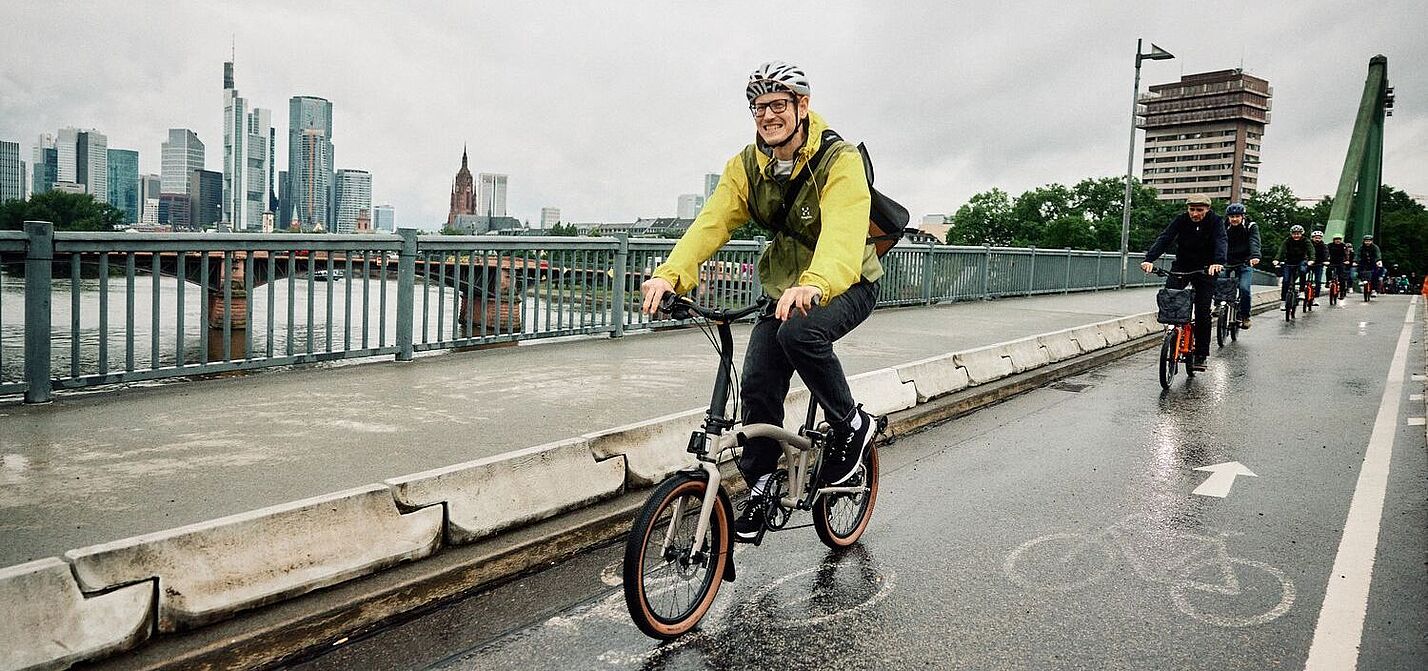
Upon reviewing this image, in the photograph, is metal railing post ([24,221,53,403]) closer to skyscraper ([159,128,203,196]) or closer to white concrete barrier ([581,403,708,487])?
white concrete barrier ([581,403,708,487])

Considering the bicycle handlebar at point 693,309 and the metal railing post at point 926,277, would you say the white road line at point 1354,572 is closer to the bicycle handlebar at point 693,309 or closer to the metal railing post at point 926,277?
the bicycle handlebar at point 693,309

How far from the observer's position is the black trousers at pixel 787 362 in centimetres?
392

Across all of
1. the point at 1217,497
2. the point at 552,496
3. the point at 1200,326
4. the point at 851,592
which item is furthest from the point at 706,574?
the point at 1200,326

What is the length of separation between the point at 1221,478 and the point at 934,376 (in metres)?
2.92

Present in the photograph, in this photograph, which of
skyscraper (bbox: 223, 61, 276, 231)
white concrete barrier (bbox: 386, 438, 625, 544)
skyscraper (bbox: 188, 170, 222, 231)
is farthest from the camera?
skyscraper (bbox: 223, 61, 276, 231)

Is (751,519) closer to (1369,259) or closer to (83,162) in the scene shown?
(1369,259)

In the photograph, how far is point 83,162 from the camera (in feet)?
198

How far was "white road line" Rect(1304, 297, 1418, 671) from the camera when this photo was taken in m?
3.44

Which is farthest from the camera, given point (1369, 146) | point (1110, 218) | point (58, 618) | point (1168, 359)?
point (1110, 218)

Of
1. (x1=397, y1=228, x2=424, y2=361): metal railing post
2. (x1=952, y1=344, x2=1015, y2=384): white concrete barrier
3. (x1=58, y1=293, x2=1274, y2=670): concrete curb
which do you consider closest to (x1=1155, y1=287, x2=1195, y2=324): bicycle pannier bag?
(x1=952, y1=344, x2=1015, y2=384): white concrete barrier

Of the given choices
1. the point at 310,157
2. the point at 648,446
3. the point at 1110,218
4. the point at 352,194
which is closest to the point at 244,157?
the point at 310,157

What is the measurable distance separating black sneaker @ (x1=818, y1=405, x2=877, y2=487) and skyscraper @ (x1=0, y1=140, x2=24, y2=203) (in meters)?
42.7

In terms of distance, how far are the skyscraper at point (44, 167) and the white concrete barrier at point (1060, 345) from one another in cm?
5044

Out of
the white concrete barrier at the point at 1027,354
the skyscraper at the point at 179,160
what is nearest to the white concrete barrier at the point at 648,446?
the white concrete barrier at the point at 1027,354
